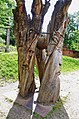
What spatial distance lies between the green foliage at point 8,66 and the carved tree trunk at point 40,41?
1708 millimetres

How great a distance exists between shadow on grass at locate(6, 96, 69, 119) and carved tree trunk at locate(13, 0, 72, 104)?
0.14m

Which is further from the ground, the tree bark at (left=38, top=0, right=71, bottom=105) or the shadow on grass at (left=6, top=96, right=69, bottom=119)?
the tree bark at (left=38, top=0, right=71, bottom=105)

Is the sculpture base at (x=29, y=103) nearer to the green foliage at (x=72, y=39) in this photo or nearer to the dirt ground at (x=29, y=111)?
the dirt ground at (x=29, y=111)

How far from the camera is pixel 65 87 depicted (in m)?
4.21

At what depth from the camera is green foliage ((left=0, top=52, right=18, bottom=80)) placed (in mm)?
4765

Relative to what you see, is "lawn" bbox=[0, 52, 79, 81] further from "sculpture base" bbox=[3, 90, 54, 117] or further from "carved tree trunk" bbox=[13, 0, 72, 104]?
"carved tree trunk" bbox=[13, 0, 72, 104]

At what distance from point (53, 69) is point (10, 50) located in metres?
4.39

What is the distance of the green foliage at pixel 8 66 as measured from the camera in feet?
15.6

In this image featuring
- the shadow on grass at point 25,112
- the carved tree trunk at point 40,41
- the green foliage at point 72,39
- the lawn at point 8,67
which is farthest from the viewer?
the green foliage at point 72,39

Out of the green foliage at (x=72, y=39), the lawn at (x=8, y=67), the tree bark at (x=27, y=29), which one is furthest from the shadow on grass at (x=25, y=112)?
the green foliage at (x=72, y=39)

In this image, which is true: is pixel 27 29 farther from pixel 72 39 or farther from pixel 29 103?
pixel 72 39

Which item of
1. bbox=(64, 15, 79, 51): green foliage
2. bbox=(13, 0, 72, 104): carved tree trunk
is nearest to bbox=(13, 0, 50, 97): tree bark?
bbox=(13, 0, 72, 104): carved tree trunk

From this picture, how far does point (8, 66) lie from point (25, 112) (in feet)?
8.75

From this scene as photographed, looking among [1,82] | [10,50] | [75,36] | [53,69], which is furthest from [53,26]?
[75,36]
